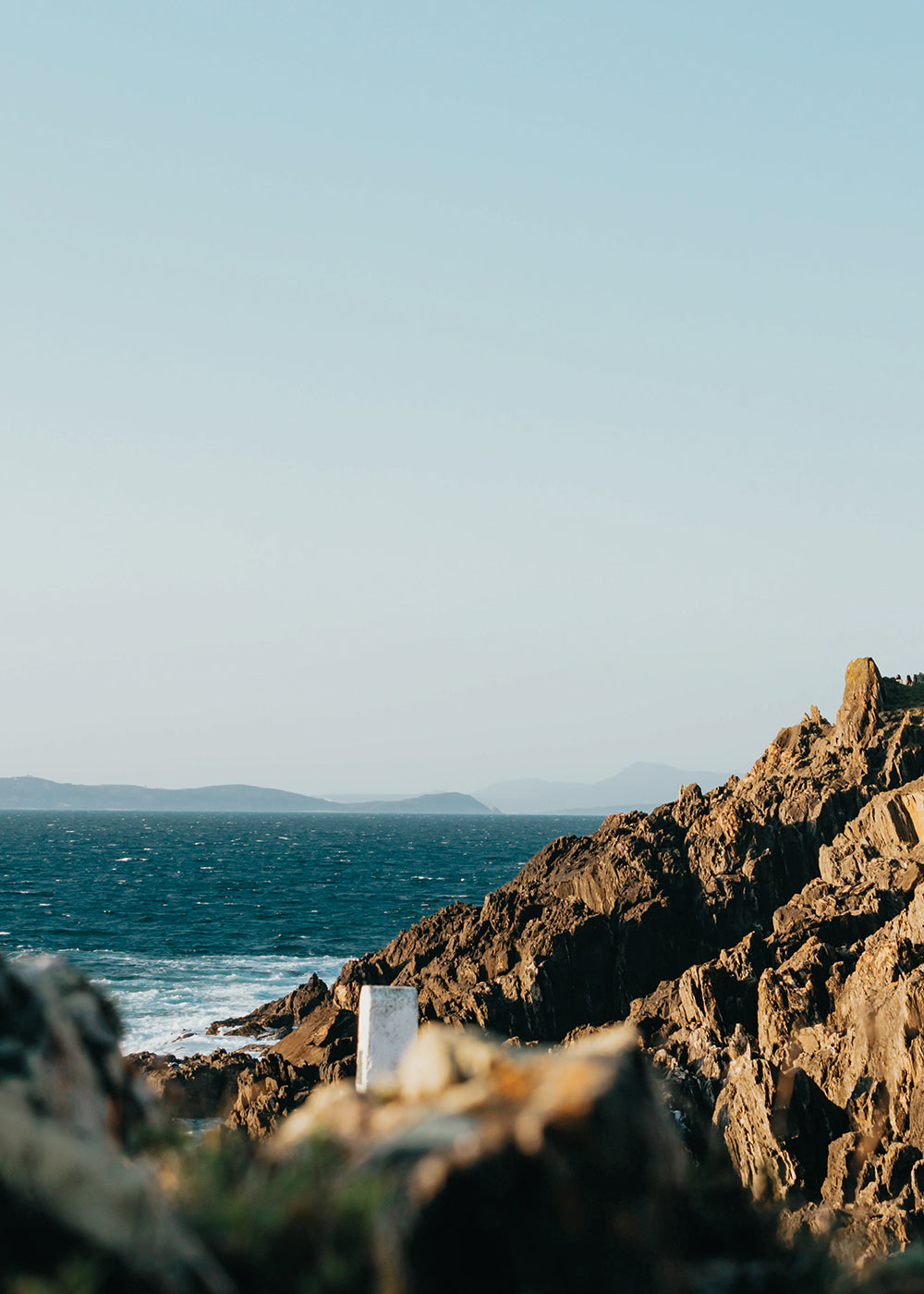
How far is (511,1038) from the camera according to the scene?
90.7 ft

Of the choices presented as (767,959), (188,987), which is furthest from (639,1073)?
(188,987)

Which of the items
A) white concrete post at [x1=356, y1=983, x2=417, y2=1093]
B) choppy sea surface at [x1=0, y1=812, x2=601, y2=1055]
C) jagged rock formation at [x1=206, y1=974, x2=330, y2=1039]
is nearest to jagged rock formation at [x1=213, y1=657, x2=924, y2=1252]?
jagged rock formation at [x1=206, y1=974, x2=330, y2=1039]

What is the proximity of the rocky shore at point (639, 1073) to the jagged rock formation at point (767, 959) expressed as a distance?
7 centimetres

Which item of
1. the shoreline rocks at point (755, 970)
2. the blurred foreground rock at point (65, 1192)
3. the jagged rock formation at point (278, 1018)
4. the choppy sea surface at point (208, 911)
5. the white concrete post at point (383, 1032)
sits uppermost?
the blurred foreground rock at point (65, 1192)

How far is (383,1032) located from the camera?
34.9 ft

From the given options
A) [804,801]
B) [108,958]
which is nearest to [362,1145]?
[804,801]

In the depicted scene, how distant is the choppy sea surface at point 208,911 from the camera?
48156 mm

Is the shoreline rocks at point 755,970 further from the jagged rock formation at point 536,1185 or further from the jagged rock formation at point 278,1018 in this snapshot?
the jagged rock formation at point 536,1185

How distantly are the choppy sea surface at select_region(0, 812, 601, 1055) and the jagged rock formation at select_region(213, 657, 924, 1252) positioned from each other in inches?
426

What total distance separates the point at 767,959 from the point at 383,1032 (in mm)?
19704

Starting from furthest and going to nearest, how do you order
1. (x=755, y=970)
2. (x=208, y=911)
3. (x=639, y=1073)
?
(x=208, y=911) → (x=755, y=970) → (x=639, y=1073)

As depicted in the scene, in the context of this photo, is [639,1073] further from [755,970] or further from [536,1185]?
[755,970]

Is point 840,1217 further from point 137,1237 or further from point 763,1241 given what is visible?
point 137,1237

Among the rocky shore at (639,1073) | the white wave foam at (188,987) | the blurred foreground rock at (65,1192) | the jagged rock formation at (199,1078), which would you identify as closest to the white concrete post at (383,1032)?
the rocky shore at (639,1073)
